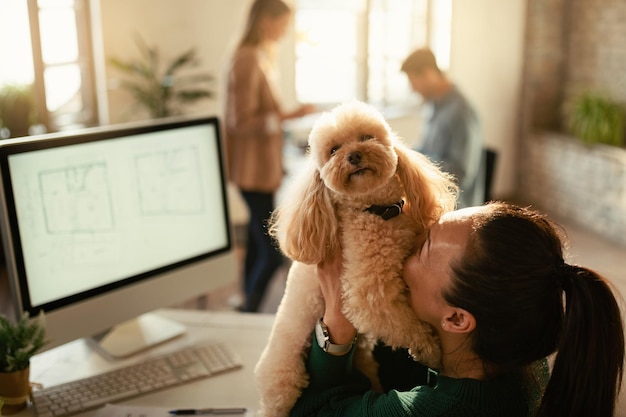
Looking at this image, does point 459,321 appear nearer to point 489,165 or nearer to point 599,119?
point 489,165

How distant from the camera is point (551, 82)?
19.0 feet

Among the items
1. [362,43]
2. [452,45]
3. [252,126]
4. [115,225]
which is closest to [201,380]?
[115,225]

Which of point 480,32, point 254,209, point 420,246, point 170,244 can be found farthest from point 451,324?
point 480,32

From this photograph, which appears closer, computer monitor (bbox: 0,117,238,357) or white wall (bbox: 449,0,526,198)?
computer monitor (bbox: 0,117,238,357)

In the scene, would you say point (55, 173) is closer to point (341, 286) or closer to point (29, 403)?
point (29, 403)

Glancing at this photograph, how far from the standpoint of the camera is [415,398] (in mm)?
1052

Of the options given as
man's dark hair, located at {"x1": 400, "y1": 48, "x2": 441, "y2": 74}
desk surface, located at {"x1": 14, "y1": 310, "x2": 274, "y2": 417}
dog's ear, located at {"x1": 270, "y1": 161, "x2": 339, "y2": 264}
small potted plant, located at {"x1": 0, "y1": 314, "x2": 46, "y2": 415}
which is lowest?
desk surface, located at {"x1": 14, "y1": 310, "x2": 274, "y2": 417}

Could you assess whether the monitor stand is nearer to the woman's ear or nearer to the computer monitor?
the computer monitor

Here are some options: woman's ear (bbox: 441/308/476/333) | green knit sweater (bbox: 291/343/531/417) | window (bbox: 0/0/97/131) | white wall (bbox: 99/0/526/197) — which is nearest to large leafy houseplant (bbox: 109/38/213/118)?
white wall (bbox: 99/0/526/197)

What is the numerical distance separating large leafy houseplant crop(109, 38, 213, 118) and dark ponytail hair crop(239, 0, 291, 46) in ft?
4.29

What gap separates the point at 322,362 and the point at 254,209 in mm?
2185

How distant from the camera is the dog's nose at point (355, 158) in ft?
3.79

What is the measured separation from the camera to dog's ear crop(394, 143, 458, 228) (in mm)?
1220

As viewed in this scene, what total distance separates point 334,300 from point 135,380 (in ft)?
1.69
